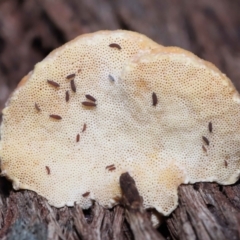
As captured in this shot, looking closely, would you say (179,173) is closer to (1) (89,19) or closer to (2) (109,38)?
(2) (109,38)

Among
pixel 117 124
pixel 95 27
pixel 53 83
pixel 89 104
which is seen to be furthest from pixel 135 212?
pixel 95 27

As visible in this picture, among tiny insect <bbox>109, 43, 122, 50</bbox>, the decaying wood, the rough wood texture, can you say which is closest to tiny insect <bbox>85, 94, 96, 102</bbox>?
tiny insect <bbox>109, 43, 122, 50</bbox>

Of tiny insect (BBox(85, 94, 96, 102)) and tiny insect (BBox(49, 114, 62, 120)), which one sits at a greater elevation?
tiny insect (BBox(85, 94, 96, 102))

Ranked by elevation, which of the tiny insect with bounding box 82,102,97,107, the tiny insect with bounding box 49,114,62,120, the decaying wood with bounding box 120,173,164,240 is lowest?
the decaying wood with bounding box 120,173,164,240

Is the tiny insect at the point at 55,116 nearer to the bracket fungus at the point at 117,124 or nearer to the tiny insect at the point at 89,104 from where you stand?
the bracket fungus at the point at 117,124

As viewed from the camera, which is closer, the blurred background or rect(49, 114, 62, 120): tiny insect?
rect(49, 114, 62, 120): tiny insect

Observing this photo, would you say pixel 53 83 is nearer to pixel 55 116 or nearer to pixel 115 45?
pixel 55 116

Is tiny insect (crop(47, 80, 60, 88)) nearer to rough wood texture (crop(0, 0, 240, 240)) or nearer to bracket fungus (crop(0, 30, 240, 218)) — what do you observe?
bracket fungus (crop(0, 30, 240, 218))
